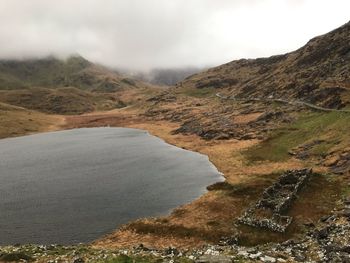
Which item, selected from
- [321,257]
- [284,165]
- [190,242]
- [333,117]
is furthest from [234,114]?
[321,257]

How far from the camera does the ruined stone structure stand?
51.9 metres

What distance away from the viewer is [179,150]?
131 meters

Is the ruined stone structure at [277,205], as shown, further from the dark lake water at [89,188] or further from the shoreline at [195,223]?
the dark lake water at [89,188]

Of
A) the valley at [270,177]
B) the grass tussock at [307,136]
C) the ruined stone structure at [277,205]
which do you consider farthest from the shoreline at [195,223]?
the grass tussock at [307,136]

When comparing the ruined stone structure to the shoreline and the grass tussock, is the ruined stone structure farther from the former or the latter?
the grass tussock

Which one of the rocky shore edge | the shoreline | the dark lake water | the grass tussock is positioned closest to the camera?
the rocky shore edge

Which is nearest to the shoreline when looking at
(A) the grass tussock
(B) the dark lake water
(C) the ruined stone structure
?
(B) the dark lake water

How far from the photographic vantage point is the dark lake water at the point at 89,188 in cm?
6044

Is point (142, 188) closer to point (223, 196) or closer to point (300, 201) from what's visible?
point (223, 196)

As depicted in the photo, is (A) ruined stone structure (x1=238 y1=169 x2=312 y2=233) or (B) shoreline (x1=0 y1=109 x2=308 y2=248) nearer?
(B) shoreline (x1=0 y1=109 x2=308 y2=248)

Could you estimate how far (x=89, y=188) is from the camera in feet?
273

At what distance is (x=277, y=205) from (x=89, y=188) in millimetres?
41902

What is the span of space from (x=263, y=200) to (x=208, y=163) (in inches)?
1818

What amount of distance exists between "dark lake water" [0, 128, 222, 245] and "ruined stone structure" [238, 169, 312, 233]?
1581cm
